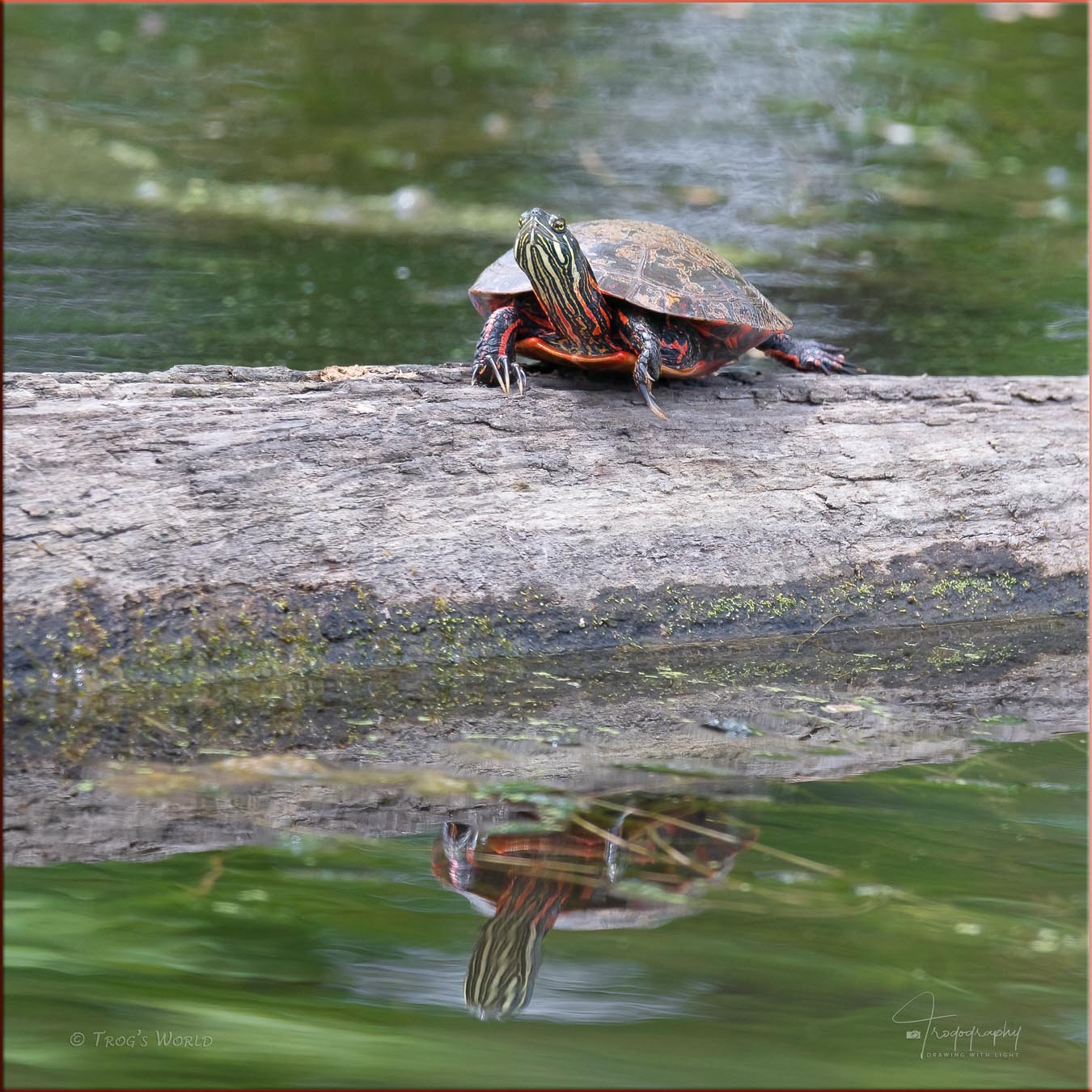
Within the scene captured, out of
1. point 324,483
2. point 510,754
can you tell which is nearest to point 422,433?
point 324,483

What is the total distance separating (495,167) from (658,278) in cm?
438

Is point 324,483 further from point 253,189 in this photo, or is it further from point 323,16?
point 323,16

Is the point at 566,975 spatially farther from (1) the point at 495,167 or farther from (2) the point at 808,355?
(1) the point at 495,167

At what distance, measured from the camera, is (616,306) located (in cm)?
320

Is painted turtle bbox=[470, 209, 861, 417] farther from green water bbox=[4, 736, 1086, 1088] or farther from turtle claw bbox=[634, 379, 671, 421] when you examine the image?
green water bbox=[4, 736, 1086, 1088]

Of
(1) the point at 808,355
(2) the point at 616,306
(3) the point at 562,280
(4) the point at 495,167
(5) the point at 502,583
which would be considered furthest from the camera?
(4) the point at 495,167

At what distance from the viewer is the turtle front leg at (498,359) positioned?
10.2ft

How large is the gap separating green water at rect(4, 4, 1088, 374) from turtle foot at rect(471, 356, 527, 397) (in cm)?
134

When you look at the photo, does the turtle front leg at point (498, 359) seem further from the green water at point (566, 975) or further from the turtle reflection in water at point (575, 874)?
the green water at point (566, 975)

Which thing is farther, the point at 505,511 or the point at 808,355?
the point at 808,355

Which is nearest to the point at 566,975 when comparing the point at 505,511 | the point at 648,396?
the point at 505,511

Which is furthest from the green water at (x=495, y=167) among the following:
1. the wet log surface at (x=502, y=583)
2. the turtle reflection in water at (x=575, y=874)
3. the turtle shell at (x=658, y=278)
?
the turtle reflection in water at (x=575, y=874)

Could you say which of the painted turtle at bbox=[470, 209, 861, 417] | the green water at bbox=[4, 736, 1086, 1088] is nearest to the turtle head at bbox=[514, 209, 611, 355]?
the painted turtle at bbox=[470, 209, 861, 417]

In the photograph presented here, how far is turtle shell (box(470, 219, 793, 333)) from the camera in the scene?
317 centimetres
